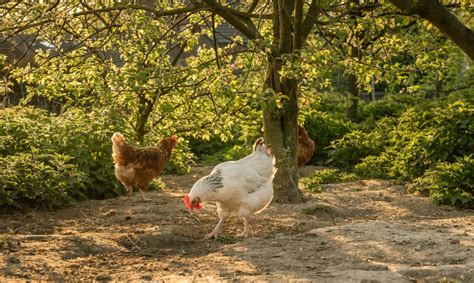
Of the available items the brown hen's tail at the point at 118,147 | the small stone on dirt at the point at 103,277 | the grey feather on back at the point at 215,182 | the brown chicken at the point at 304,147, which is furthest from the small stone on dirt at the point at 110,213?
the brown chicken at the point at 304,147

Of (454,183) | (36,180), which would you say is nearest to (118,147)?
(36,180)

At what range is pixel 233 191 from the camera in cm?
789

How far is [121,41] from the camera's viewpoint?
34.7 feet

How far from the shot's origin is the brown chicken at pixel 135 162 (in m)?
10.0

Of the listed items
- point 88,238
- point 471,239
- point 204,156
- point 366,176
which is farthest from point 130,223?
point 204,156

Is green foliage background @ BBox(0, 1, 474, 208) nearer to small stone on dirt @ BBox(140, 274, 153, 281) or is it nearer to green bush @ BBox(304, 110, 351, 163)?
green bush @ BBox(304, 110, 351, 163)

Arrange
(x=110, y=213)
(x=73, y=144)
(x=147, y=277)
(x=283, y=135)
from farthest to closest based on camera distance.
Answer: (x=73, y=144), (x=283, y=135), (x=110, y=213), (x=147, y=277)

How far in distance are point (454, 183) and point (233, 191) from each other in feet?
13.7

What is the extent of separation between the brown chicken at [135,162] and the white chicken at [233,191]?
6.92ft

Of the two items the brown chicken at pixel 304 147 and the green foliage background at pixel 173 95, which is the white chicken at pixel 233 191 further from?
the brown chicken at pixel 304 147

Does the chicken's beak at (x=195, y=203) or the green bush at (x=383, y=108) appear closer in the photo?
the chicken's beak at (x=195, y=203)

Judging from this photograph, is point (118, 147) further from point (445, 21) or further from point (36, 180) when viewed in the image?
point (445, 21)

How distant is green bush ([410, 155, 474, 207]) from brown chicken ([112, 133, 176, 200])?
3859mm

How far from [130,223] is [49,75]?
2753 millimetres
